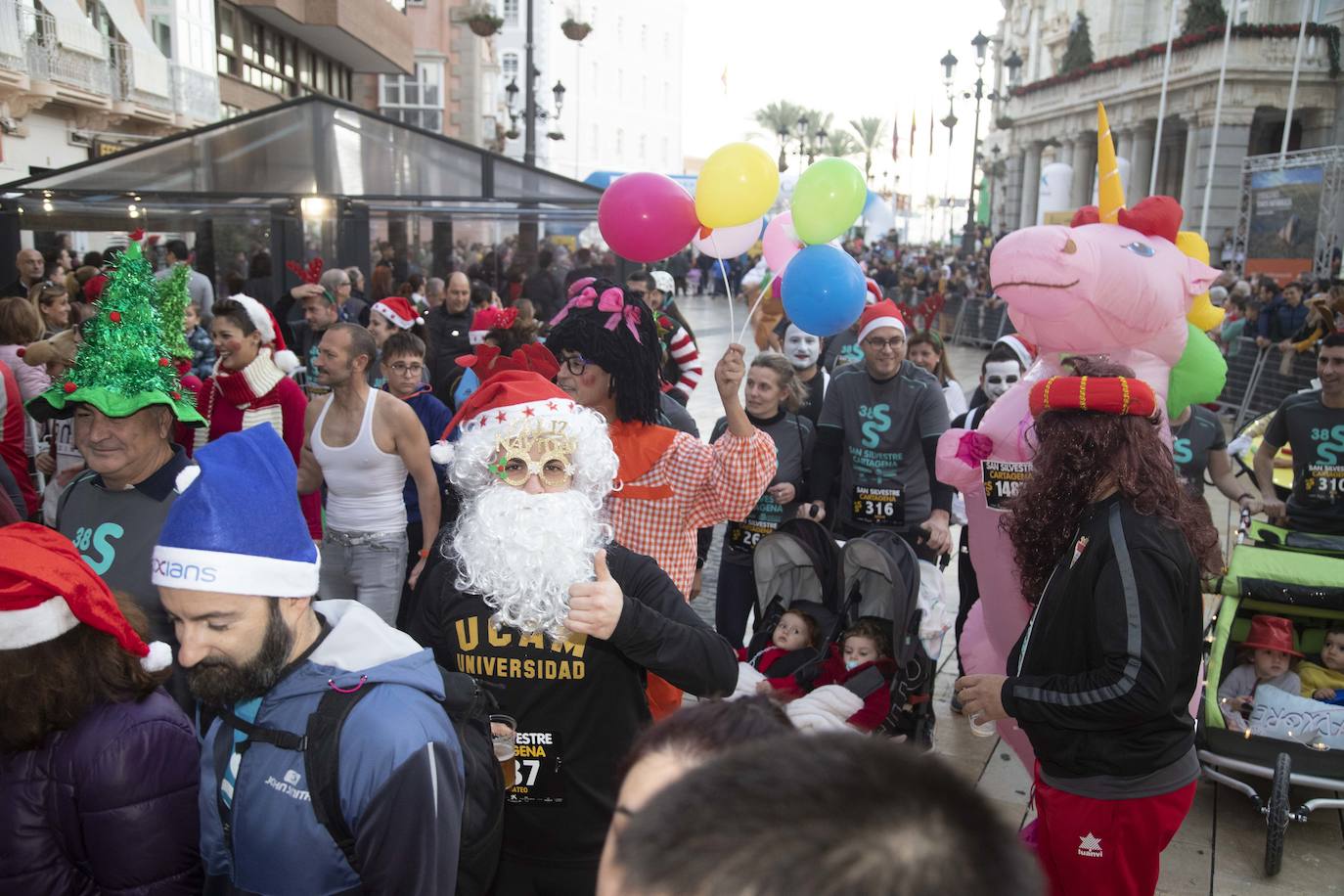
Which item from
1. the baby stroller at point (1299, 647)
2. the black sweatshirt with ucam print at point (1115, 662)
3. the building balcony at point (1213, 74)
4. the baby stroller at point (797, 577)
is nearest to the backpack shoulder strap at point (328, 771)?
the black sweatshirt with ucam print at point (1115, 662)

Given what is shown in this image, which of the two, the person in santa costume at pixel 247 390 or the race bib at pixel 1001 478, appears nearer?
the race bib at pixel 1001 478

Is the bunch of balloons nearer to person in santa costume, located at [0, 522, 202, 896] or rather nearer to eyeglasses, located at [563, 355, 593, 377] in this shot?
eyeglasses, located at [563, 355, 593, 377]

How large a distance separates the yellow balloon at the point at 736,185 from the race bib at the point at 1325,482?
3.24 metres

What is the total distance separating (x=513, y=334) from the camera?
21.1 feet

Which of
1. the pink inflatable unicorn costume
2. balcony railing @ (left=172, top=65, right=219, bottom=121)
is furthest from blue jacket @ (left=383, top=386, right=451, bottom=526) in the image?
balcony railing @ (left=172, top=65, right=219, bottom=121)

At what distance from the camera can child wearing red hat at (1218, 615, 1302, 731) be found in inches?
183

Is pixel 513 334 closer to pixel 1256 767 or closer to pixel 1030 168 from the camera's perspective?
pixel 1256 767

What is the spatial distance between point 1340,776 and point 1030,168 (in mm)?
48858

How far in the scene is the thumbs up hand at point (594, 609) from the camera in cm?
227

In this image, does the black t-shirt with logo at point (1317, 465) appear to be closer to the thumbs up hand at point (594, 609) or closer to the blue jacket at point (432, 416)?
the blue jacket at point (432, 416)

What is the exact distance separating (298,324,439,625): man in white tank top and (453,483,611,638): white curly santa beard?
2105 millimetres

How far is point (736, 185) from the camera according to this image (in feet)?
17.4

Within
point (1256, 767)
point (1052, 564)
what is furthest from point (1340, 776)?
point (1052, 564)

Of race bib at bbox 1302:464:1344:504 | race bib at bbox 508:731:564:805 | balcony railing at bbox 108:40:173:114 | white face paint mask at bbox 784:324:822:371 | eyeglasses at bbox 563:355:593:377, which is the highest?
balcony railing at bbox 108:40:173:114
